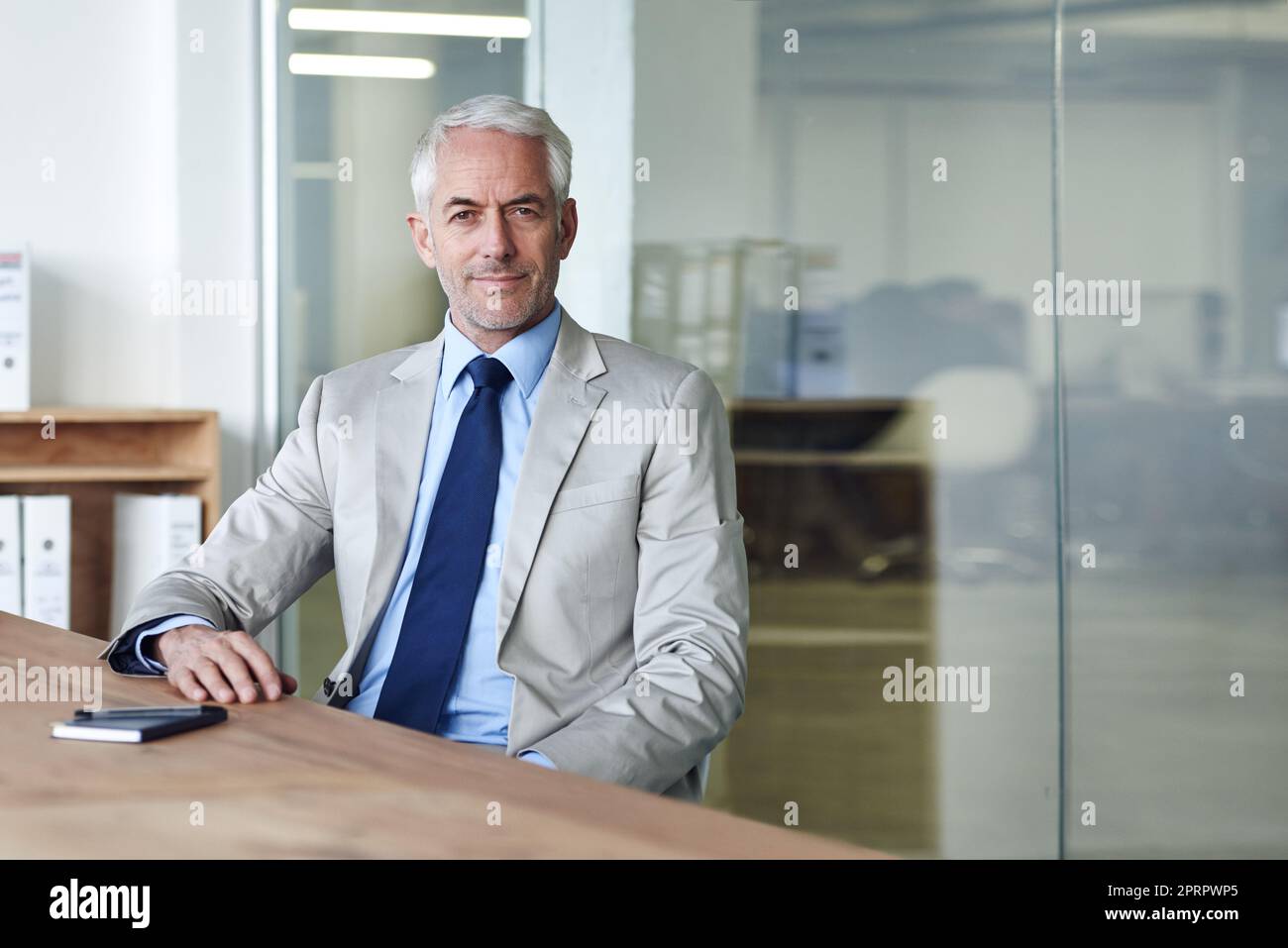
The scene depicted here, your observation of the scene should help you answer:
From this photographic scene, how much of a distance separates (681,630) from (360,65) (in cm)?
258

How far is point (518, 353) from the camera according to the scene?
2014 mm

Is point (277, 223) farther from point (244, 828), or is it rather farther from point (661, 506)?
point (244, 828)

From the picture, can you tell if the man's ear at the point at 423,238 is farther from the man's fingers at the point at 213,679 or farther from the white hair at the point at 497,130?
the man's fingers at the point at 213,679

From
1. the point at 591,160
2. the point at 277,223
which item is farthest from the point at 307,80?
the point at 591,160

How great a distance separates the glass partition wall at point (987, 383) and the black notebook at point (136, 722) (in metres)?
2.07

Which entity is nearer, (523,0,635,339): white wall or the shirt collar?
the shirt collar

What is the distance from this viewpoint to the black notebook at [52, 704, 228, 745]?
1274mm

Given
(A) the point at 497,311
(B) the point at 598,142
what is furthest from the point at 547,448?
(B) the point at 598,142

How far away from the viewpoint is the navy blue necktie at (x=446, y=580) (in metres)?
1.83

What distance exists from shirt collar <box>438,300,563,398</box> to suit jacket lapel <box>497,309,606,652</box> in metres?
0.02

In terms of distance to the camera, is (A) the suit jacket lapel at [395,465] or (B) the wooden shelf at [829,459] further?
(B) the wooden shelf at [829,459]

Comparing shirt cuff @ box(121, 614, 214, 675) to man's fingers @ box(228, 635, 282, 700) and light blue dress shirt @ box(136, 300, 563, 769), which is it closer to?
light blue dress shirt @ box(136, 300, 563, 769)

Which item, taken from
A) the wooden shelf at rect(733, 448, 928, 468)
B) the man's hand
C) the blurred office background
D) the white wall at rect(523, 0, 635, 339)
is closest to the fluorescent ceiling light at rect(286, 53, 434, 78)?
the blurred office background

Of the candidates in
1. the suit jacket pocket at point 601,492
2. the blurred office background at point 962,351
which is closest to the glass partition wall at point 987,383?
the blurred office background at point 962,351
